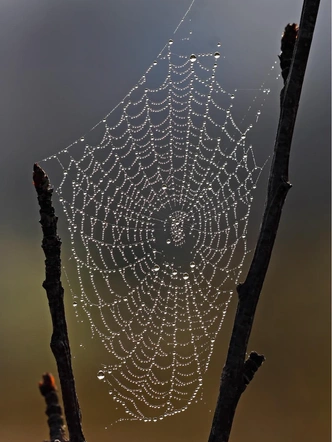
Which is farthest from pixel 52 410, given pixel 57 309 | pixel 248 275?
pixel 248 275

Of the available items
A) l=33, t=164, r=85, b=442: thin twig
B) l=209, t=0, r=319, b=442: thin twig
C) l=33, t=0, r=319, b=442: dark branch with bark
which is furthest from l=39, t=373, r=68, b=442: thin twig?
l=209, t=0, r=319, b=442: thin twig

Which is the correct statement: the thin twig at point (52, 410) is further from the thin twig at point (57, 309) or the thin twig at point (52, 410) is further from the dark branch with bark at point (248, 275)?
→ the thin twig at point (57, 309)

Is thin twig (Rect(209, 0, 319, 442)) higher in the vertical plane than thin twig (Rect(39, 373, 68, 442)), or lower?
higher

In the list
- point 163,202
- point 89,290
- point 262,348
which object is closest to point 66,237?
point 89,290

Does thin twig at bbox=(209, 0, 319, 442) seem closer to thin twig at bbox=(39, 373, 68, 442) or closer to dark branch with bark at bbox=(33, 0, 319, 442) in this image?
dark branch with bark at bbox=(33, 0, 319, 442)

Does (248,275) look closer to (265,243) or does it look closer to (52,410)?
(265,243)

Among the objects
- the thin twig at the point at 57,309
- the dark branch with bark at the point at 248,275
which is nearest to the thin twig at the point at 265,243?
the dark branch with bark at the point at 248,275
